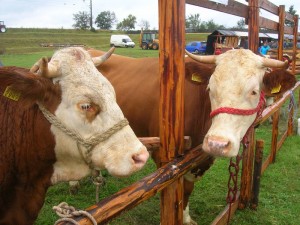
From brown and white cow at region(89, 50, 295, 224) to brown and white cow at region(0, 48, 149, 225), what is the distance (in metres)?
0.99

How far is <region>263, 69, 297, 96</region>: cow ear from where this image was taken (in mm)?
2969

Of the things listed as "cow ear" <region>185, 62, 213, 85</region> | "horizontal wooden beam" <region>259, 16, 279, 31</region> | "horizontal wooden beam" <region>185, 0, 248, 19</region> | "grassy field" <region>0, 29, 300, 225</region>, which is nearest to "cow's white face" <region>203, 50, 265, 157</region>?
"cow ear" <region>185, 62, 213, 85</region>

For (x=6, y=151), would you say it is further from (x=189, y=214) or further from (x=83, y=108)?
(x=189, y=214)

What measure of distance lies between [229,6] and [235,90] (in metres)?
1.11

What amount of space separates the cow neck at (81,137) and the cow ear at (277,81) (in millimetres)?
1554

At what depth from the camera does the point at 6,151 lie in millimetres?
2107

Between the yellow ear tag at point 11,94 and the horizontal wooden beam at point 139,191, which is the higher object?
the yellow ear tag at point 11,94

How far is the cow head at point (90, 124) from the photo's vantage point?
2000 millimetres

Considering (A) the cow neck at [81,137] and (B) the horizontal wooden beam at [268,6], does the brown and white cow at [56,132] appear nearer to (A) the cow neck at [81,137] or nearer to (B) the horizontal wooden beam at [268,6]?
(A) the cow neck at [81,137]

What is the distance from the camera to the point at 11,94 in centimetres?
197

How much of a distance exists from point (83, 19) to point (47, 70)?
88.6 meters

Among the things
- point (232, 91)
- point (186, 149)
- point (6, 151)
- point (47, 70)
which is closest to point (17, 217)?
point (6, 151)

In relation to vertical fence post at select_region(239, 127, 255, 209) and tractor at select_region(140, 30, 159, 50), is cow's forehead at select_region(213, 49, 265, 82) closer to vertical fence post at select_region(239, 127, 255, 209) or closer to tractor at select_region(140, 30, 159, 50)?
vertical fence post at select_region(239, 127, 255, 209)

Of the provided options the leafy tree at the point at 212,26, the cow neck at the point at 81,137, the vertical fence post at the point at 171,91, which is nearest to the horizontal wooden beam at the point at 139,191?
the vertical fence post at the point at 171,91
